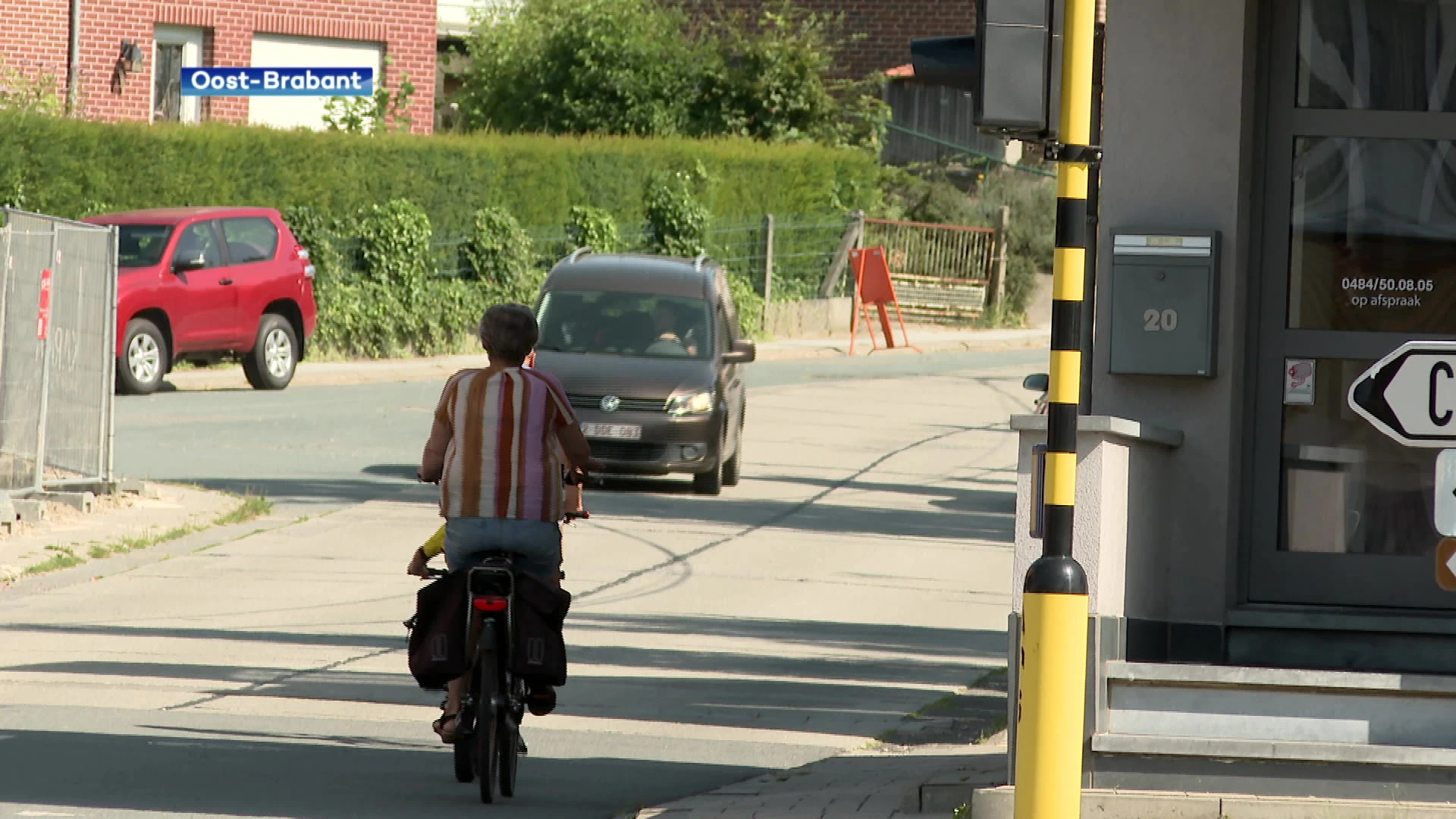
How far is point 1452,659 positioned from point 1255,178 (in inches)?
66.1

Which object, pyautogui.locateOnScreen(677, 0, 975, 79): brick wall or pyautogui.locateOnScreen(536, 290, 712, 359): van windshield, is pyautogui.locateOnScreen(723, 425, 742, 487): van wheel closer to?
pyautogui.locateOnScreen(536, 290, 712, 359): van windshield

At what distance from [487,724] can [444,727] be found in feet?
1.07

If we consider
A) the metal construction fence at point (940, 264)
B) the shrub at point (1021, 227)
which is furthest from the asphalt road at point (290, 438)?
the shrub at point (1021, 227)

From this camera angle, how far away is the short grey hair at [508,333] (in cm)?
828

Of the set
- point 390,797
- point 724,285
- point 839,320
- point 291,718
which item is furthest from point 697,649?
point 839,320

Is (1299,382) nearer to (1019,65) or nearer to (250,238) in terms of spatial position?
(1019,65)

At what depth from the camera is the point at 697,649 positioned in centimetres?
1165

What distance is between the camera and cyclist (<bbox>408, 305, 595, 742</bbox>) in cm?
812

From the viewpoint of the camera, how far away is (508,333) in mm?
8281

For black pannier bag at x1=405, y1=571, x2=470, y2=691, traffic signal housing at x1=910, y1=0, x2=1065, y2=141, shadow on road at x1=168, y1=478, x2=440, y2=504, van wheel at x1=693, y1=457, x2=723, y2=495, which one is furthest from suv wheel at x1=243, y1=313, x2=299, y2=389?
traffic signal housing at x1=910, y1=0, x2=1065, y2=141

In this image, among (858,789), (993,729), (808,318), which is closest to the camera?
(858,789)

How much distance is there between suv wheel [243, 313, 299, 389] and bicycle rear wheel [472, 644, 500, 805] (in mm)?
17330

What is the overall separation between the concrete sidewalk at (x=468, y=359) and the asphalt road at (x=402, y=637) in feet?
11.4

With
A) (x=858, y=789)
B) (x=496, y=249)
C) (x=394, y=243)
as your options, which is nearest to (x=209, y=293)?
(x=394, y=243)
